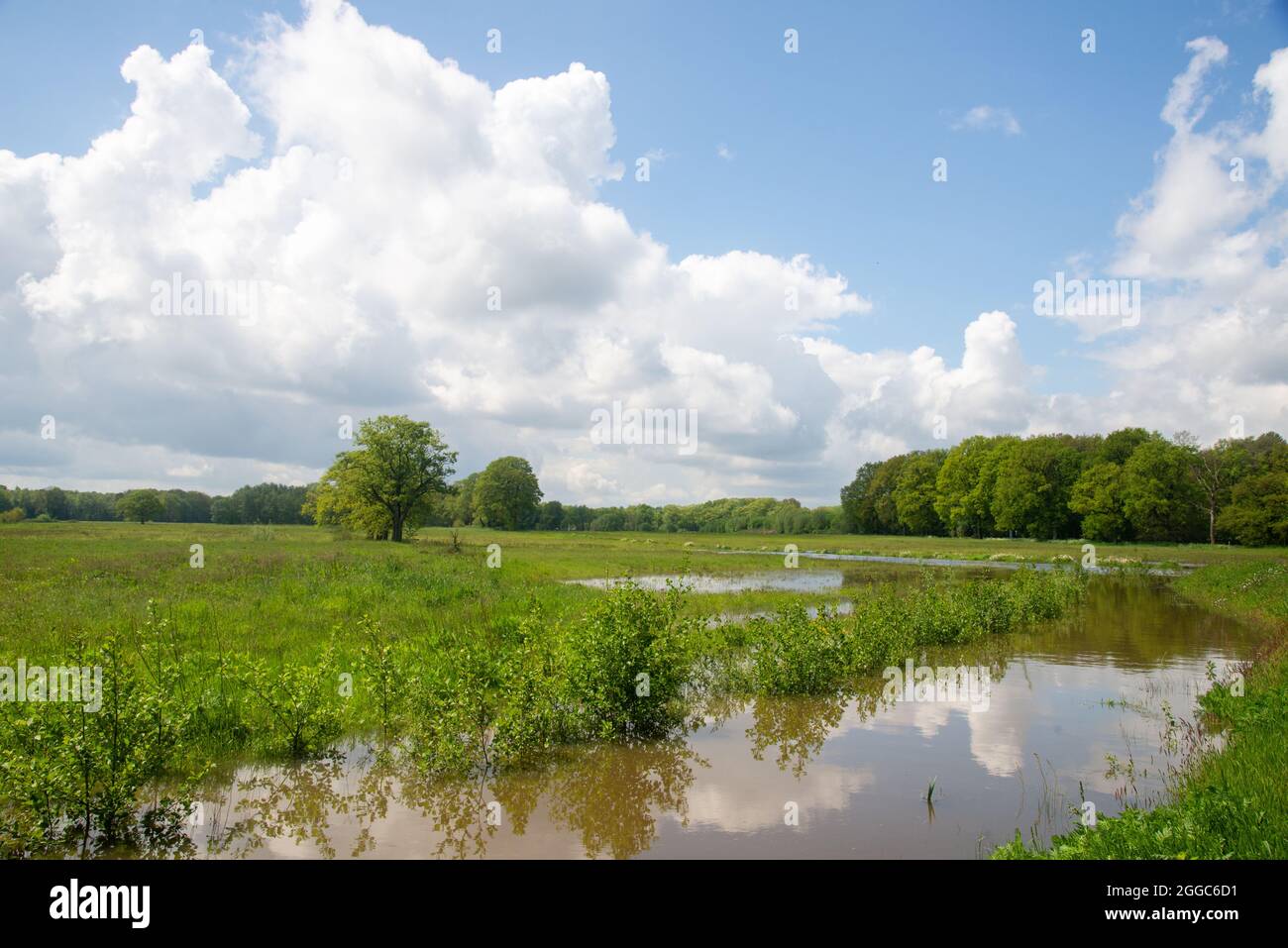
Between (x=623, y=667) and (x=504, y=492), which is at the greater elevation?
(x=504, y=492)

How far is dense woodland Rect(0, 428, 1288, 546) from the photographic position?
7788 cm

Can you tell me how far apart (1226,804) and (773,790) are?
476cm

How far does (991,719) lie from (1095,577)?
3777cm

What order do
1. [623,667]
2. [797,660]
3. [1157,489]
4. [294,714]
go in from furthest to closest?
1. [1157,489]
2. [797,660]
3. [623,667]
4. [294,714]

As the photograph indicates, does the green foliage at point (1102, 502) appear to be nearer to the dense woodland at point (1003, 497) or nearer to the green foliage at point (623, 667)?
the dense woodland at point (1003, 497)

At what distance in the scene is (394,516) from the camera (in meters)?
60.4

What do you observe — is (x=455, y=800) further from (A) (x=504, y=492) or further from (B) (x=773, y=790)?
(A) (x=504, y=492)

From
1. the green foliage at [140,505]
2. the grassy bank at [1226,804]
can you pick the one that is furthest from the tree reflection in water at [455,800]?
the green foliage at [140,505]

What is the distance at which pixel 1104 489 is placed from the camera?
8238 cm

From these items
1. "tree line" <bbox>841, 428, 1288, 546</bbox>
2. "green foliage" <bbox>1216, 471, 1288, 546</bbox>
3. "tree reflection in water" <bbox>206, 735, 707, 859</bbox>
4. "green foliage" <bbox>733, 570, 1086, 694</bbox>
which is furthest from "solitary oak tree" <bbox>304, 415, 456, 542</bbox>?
"green foliage" <bbox>1216, 471, 1288, 546</bbox>

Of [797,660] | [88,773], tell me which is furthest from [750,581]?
[88,773]

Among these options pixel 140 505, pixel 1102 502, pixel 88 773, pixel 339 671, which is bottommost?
pixel 339 671

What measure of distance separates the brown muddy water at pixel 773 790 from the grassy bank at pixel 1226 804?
651 mm

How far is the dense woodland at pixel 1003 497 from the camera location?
255 ft
